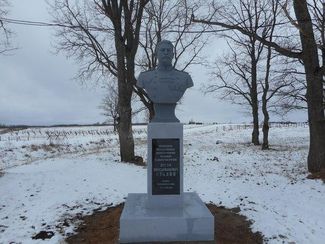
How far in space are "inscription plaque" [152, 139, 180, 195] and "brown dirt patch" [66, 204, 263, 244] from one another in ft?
3.88

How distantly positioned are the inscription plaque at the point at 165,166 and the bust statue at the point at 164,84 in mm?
527

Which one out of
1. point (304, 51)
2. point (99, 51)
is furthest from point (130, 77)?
point (304, 51)

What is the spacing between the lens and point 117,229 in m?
8.01

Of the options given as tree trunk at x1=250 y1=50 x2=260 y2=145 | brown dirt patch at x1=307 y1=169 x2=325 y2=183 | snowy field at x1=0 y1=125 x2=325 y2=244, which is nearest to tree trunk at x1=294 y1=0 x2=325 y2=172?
brown dirt patch at x1=307 y1=169 x2=325 y2=183

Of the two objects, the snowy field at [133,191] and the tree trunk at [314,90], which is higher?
the tree trunk at [314,90]

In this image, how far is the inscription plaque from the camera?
7281 mm

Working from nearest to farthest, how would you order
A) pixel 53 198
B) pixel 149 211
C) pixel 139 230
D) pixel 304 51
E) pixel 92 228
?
pixel 139 230 < pixel 149 211 < pixel 92 228 < pixel 53 198 < pixel 304 51

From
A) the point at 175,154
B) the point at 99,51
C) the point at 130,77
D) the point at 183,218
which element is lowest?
the point at 183,218

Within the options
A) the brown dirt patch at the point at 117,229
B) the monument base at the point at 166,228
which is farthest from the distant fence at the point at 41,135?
the monument base at the point at 166,228

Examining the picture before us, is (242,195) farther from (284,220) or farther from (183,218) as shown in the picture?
(183,218)

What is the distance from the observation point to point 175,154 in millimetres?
7305

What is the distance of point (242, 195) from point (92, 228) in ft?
15.1

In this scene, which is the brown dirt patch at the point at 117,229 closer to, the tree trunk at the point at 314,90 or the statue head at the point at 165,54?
the statue head at the point at 165,54

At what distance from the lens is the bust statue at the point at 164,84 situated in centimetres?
746
